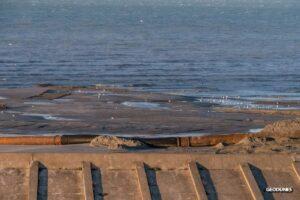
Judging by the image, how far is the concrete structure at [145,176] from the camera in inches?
594

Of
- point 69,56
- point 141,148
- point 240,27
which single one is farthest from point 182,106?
point 240,27

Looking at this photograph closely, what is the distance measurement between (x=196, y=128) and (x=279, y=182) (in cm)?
1488

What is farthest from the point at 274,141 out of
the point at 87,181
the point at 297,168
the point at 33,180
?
the point at 33,180

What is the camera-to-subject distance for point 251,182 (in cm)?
1530

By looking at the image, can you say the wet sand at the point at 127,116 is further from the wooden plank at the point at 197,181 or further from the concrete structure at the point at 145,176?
the wooden plank at the point at 197,181

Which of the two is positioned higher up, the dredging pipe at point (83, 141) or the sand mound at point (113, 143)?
the sand mound at point (113, 143)

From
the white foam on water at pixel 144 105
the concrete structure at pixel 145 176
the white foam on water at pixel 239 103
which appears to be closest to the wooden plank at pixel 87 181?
the concrete structure at pixel 145 176

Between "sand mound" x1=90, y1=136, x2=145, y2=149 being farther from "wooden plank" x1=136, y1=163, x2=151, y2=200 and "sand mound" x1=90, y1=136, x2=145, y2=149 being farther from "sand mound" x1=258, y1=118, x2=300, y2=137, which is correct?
"wooden plank" x1=136, y1=163, x2=151, y2=200

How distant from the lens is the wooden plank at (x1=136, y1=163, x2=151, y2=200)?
14793mm

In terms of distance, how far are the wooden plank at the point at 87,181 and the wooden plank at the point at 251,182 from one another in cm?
241

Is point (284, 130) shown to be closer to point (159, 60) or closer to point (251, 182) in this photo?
point (251, 182)

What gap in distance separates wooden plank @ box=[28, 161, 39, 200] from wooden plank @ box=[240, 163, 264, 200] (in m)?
3.22

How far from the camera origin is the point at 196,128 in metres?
30.5

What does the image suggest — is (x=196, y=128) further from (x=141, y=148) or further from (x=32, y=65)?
(x=32, y=65)
